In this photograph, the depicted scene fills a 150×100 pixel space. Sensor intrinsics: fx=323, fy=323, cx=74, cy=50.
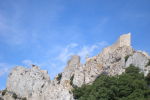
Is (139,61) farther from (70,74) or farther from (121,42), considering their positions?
(70,74)

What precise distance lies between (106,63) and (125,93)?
45.9 ft

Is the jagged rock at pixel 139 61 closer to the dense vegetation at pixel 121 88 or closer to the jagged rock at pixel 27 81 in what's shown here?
the dense vegetation at pixel 121 88

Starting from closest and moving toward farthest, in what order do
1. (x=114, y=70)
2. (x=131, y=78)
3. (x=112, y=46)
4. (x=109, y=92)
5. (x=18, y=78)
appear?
1. (x=109, y=92)
2. (x=131, y=78)
3. (x=114, y=70)
4. (x=18, y=78)
5. (x=112, y=46)

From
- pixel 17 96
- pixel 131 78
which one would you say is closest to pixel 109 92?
pixel 131 78

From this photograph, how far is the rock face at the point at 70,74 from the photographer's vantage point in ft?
182

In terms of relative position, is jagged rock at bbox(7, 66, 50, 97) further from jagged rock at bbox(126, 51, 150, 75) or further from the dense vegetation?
jagged rock at bbox(126, 51, 150, 75)

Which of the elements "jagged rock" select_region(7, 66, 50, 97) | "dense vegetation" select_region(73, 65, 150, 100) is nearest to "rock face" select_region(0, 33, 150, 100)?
"jagged rock" select_region(7, 66, 50, 97)

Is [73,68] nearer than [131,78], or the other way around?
[131,78]

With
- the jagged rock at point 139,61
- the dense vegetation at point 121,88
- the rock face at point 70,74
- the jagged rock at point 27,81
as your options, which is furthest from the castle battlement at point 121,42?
the dense vegetation at point 121,88

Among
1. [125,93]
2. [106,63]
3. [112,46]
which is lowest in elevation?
[125,93]

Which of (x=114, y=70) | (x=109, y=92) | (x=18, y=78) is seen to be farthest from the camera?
(x=18, y=78)

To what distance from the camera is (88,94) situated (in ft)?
175

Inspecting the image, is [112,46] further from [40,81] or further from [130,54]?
[40,81]

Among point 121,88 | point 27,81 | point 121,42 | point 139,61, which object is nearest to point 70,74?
point 27,81
